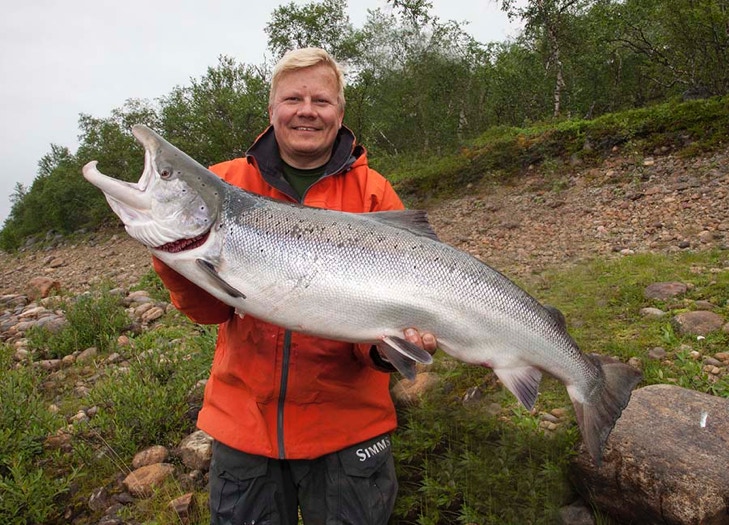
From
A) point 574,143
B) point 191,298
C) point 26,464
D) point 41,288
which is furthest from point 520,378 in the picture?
point 41,288

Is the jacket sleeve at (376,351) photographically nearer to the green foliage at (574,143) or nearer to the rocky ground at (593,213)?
the rocky ground at (593,213)

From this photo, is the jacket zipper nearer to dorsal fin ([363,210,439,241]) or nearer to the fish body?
the fish body

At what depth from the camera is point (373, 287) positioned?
265 cm

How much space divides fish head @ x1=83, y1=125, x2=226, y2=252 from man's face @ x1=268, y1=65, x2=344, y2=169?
0.48 meters

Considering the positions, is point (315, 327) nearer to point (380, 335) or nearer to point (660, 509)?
point (380, 335)

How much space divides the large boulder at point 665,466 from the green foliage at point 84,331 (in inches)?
256

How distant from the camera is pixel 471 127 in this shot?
22.7 m

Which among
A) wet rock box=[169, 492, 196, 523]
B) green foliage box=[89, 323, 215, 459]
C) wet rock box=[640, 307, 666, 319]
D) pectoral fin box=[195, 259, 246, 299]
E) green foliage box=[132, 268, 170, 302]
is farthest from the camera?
green foliage box=[132, 268, 170, 302]

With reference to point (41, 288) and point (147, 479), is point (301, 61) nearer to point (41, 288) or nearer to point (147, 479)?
point (147, 479)

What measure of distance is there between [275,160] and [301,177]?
181mm

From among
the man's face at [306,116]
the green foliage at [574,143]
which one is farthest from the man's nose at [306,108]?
the green foliage at [574,143]

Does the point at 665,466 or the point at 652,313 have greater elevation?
the point at 665,466

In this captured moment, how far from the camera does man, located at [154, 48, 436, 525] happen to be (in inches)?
103

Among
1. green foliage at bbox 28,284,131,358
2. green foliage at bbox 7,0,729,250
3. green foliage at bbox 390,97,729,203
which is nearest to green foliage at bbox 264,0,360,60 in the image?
green foliage at bbox 7,0,729,250
